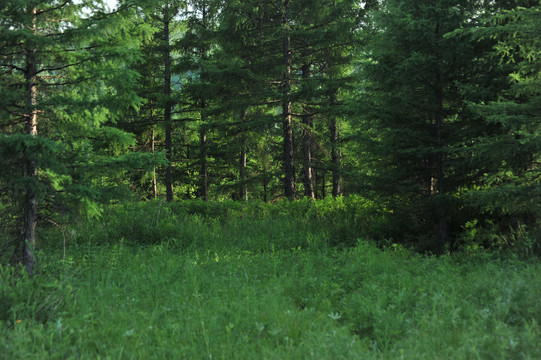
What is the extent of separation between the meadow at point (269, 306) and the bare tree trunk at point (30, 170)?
1.28 ft

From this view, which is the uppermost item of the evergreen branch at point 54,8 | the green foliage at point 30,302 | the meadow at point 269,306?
the evergreen branch at point 54,8

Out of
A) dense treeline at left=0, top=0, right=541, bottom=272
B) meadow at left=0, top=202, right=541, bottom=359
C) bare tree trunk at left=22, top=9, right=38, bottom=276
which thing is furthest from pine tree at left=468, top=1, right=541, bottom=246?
bare tree trunk at left=22, top=9, right=38, bottom=276

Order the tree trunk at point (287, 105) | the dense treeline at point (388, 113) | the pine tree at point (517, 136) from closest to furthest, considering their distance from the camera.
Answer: the dense treeline at point (388, 113)
the pine tree at point (517, 136)
the tree trunk at point (287, 105)

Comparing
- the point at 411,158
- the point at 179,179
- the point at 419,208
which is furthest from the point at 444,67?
the point at 179,179

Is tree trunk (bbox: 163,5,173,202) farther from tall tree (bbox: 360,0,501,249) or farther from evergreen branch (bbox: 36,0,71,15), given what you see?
tall tree (bbox: 360,0,501,249)

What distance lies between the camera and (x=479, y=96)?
24.4 feet

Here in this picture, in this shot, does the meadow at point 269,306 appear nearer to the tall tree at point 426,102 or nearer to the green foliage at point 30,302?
the green foliage at point 30,302

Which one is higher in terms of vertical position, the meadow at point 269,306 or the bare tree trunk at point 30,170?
the bare tree trunk at point 30,170

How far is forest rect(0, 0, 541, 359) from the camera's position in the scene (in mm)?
3709

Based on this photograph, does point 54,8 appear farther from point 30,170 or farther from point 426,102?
point 426,102

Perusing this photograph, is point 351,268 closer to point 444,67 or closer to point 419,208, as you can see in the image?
point 419,208

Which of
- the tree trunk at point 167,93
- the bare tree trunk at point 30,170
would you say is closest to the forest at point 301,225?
the bare tree trunk at point 30,170

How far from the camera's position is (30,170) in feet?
18.6

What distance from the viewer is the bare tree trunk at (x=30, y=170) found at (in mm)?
5625
